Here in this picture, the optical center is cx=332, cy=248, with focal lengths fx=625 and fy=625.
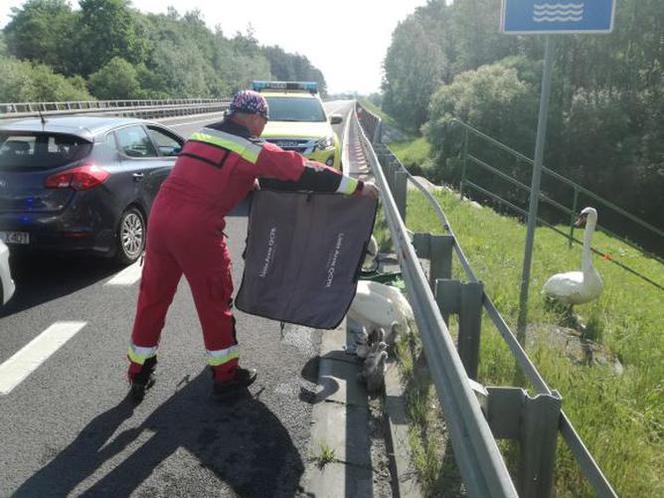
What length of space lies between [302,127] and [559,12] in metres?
7.34

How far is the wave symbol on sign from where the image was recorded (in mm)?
4477

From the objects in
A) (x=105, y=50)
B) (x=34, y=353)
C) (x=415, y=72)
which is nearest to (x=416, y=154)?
(x=415, y=72)

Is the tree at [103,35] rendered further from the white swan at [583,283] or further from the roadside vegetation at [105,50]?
the white swan at [583,283]

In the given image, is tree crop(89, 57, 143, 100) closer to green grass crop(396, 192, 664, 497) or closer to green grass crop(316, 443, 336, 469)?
green grass crop(396, 192, 664, 497)

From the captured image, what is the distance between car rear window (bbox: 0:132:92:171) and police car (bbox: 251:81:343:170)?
4.73m

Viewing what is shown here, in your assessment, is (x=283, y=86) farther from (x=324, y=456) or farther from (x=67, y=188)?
(x=324, y=456)

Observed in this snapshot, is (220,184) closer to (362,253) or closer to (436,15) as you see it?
(362,253)

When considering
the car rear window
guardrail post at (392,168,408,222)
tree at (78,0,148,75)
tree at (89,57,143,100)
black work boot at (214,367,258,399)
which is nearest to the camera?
black work boot at (214,367,258,399)

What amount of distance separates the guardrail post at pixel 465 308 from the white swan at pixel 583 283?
6.82ft

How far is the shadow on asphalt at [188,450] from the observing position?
3.14 meters

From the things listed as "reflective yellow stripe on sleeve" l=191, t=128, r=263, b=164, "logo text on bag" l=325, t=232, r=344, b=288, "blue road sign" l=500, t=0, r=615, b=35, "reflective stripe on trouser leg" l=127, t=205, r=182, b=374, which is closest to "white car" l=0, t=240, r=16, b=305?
"reflective stripe on trouser leg" l=127, t=205, r=182, b=374

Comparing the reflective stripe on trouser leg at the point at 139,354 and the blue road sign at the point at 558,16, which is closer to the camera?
the reflective stripe on trouser leg at the point at 139,354

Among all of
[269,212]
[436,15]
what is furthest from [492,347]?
[436,15]

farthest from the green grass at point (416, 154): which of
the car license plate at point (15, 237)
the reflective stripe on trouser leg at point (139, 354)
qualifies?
the reflective stripe on trouser leg at point (139, 354)
